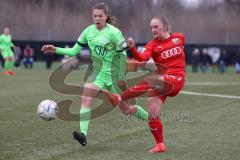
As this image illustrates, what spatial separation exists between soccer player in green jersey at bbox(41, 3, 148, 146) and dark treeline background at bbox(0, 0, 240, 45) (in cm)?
3949

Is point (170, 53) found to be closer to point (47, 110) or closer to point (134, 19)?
point (47, 110)

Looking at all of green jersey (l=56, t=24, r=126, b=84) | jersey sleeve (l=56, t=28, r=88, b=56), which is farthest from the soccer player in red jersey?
jersey sleeve (l=56, t=28, r=88, b=56)

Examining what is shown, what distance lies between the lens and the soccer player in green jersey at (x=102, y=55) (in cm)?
895

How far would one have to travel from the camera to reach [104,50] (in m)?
9.14

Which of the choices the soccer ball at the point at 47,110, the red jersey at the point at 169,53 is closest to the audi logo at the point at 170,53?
the red jersey at the point at 169,53

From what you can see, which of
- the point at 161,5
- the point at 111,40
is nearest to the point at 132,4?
the point at 161,5

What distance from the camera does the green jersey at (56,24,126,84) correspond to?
29.7ft

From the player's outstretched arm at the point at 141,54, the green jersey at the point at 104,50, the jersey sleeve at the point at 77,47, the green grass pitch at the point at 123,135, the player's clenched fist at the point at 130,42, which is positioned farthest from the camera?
the jersey sleeve at the point at 77,47

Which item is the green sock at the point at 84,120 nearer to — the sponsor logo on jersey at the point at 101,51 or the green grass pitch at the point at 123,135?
Result: the green grass pitch at the point at 123,135

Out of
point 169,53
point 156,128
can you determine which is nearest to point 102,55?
point 169,53

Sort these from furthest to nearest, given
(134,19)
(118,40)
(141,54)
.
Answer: (134,19), (118,40), (141,54)

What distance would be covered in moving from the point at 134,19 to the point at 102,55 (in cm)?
4315

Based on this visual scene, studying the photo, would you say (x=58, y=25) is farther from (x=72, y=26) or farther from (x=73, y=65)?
(x=73, y=65)

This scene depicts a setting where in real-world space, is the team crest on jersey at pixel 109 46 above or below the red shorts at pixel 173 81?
above
